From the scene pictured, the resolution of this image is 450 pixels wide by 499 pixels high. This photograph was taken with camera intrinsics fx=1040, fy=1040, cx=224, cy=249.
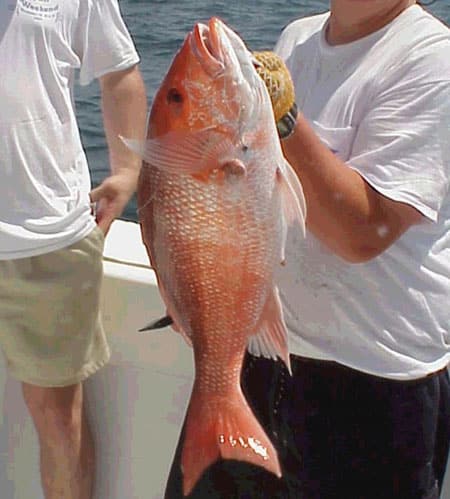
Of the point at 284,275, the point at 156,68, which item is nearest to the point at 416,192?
the point at 284,275

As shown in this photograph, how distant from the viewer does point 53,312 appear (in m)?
2.39

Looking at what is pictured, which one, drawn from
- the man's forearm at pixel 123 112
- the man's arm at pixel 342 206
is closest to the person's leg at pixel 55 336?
the man's forearm at pixel 123 112

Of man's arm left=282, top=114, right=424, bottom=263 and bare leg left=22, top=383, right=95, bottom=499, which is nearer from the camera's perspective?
man's arm left=282, top=114, right=424, bottom=263

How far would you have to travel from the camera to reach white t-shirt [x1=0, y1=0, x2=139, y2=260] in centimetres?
228

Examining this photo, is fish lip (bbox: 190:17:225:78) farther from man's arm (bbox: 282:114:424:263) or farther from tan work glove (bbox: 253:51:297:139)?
man's arm (bbox: 282:114:424:263)

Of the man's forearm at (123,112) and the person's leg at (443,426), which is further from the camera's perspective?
the man's forearm at (123,112)

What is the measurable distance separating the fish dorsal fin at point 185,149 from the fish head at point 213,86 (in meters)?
0.01

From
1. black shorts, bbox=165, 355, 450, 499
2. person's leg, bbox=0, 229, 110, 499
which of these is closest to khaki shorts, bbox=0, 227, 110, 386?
person's leg, bbox=0, 229, 110, 499

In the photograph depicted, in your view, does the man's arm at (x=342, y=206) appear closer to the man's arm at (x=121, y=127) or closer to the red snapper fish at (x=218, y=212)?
the red snapper fish at (x=218, y=212)

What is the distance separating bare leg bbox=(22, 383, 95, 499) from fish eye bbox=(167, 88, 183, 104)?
4.03ft

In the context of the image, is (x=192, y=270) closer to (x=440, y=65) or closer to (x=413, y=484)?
(x=440, y=65)

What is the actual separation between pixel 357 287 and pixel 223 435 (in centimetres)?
38

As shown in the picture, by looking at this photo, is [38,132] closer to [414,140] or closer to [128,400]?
[128,400]

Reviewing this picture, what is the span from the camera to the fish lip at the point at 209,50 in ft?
4.46
